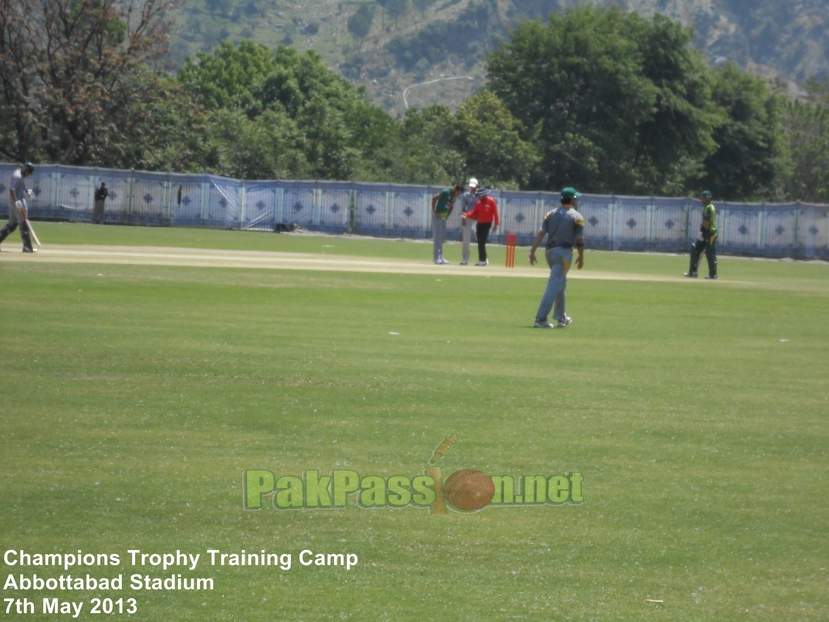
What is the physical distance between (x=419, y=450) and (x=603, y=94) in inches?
2584

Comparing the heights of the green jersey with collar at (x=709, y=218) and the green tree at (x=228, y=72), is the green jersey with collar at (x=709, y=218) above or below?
below

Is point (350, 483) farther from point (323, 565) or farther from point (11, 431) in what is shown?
point (11, 431)

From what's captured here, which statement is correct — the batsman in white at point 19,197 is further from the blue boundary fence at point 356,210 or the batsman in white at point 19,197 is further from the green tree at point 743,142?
the green tree at point 743,142

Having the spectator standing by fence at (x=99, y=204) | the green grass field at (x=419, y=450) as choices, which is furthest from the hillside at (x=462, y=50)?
the green grass field at (x=419, y=450)

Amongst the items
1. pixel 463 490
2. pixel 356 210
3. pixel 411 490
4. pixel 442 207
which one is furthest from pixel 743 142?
pixel 411 490

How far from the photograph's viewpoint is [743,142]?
8775cm

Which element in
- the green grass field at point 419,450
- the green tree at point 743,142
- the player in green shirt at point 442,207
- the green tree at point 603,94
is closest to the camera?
the green grass field at point 419,450

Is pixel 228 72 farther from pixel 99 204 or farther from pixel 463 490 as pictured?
pixel 463 490

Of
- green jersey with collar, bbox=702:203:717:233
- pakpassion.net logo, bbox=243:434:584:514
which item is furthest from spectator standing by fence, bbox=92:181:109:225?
pakpassion.net logo, bbox=243:434:584:514

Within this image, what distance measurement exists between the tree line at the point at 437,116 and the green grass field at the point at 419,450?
44.0 metres

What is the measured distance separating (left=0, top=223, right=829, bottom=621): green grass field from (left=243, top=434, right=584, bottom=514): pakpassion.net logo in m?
0.11

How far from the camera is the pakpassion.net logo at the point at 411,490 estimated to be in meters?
7.14

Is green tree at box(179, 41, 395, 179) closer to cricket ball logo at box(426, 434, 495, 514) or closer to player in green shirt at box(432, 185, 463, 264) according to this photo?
player in green shirt at box(432, 185, 463, 264)

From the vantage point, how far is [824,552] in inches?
254
